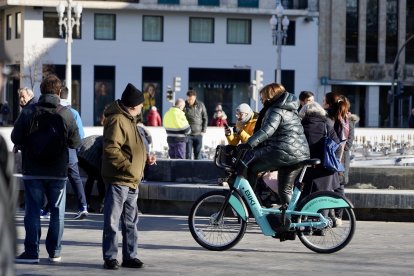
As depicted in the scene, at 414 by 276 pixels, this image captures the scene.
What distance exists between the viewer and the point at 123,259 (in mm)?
9898

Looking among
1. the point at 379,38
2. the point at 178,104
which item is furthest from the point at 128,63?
the point at 178,104

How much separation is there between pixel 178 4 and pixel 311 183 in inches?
1958

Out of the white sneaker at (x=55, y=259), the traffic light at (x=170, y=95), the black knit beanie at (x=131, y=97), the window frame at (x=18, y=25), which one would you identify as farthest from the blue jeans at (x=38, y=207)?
the window frame at (x=18, y=25)

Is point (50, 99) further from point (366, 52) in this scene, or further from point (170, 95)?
point (366, 52)

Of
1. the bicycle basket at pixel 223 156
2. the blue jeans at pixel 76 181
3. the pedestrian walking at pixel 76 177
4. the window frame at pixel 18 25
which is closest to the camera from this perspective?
the bicycle basket at pixel 223 156

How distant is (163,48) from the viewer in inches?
2447

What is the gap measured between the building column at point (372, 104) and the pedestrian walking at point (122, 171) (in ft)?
184

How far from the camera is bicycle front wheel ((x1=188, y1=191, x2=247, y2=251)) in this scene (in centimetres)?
1107

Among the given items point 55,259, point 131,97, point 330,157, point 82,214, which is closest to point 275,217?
point 330,157

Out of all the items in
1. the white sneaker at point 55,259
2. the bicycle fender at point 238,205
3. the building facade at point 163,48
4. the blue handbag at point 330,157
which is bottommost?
the white sneaker at point 55,259

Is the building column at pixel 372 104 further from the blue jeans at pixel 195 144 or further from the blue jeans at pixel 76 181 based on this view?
the blue jeans at pixel 76 181

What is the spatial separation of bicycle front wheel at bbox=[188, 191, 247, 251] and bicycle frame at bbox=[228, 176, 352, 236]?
0.09 metres

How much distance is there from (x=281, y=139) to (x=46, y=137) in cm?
254

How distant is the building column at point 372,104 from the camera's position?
6500 cm
